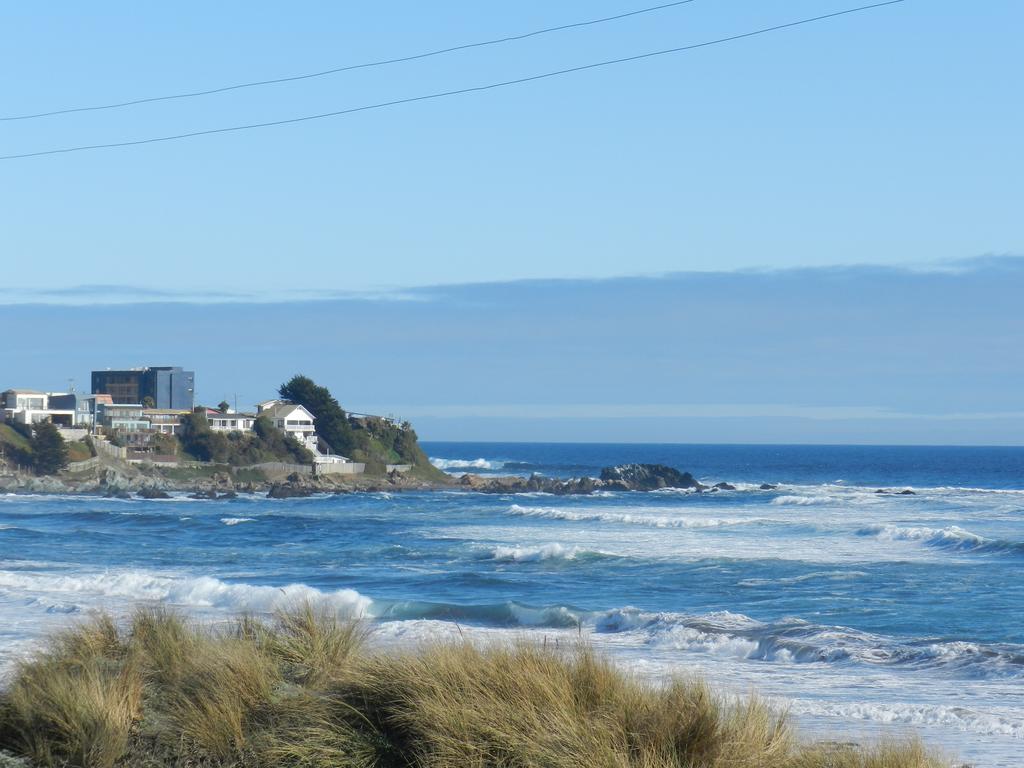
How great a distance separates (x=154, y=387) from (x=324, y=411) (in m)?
19.9

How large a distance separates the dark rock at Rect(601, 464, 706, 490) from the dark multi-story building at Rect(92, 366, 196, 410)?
1664 inches

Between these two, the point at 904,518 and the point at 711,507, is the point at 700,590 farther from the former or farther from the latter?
the point at 711,507

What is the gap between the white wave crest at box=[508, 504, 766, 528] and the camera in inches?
1644

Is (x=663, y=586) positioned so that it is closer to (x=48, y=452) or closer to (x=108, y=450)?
(x=48, y=452)

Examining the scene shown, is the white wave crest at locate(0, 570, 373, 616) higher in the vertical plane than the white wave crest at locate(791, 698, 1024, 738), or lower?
lower

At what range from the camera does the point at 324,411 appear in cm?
9419

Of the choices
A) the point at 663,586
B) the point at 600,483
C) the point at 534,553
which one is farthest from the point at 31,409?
the point at 663,586

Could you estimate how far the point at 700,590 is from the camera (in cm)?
2192

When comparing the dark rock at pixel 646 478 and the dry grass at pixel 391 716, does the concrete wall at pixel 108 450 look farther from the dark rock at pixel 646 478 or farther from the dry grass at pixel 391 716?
the dry grass at pixel 391 716

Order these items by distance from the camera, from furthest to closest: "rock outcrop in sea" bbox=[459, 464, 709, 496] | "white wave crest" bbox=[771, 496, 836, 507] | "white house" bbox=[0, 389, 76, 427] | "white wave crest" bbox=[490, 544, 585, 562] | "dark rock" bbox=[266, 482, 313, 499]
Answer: "white house" bbox=[0, 389, 76, 427]
"rock outcrop in sea" bbox=[459, 464, 709, 496]
"dark rock" bbox=[266, 482, 313, 499]
"white wave crest" bbox=[771, 496, 836, 507]
"white wave crest" bbox=[490, 544, 585, 562]

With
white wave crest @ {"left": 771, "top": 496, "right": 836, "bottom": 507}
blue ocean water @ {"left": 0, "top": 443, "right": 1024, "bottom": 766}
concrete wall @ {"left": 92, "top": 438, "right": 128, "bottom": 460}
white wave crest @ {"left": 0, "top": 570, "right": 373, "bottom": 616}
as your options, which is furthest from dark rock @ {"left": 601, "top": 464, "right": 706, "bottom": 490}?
white wave crest @ {"left": 0, "top": 570, "right": 373, "bottom": 616}

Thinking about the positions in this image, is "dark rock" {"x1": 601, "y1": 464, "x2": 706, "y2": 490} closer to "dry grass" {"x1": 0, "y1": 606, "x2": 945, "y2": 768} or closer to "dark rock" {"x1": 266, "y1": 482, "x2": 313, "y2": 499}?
"dark rock" {"x1": 266, "y1": 482, "x2": 313, "y2": 499}

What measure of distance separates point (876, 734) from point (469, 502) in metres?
51.3

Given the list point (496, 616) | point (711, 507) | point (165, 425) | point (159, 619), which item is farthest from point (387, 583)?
point (165, 425)
